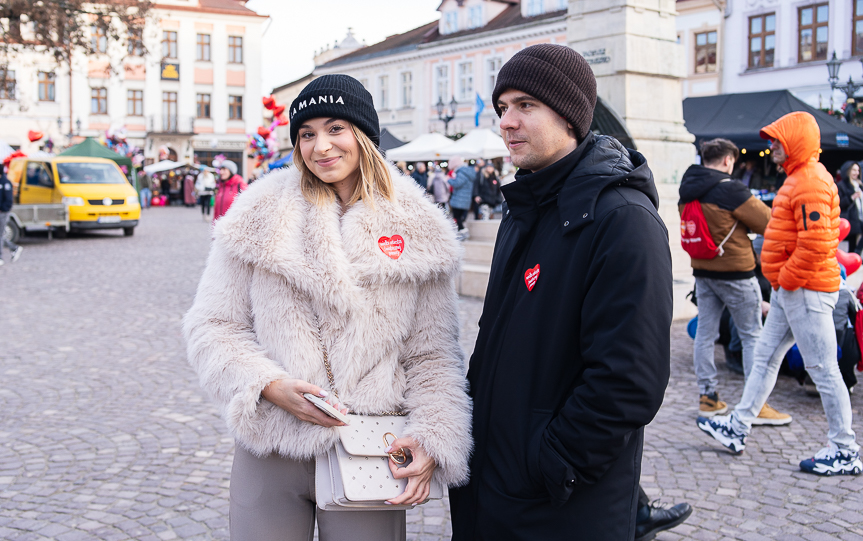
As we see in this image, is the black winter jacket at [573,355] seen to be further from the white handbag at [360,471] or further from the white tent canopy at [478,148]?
the white tent canopy at [478,148]

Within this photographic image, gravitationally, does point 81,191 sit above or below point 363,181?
above

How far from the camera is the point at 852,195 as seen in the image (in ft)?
39.4

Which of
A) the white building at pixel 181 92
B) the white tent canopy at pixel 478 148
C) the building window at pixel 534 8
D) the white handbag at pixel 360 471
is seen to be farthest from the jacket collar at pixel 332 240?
the white building at pixel 181 92

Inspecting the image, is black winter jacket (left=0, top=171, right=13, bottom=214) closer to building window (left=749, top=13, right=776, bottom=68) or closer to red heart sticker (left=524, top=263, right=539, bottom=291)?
red heart sticker (left=524, top=263, right=539, bottom=291)

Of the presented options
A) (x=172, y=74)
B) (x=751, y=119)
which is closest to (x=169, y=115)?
(x=172, y=74)

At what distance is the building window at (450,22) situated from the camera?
46031mm

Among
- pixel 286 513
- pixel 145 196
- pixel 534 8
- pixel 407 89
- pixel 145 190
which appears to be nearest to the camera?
pixel 286 513

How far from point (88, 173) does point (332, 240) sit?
20.6 meters

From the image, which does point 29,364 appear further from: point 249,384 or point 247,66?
point 247,66

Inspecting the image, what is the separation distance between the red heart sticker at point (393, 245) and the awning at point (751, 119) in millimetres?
15857

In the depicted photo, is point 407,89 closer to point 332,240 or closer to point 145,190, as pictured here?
point 145,190

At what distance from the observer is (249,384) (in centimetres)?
203

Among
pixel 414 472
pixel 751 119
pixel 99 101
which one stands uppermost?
pixel 99 101

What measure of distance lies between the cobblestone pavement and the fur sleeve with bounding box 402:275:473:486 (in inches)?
69.9
